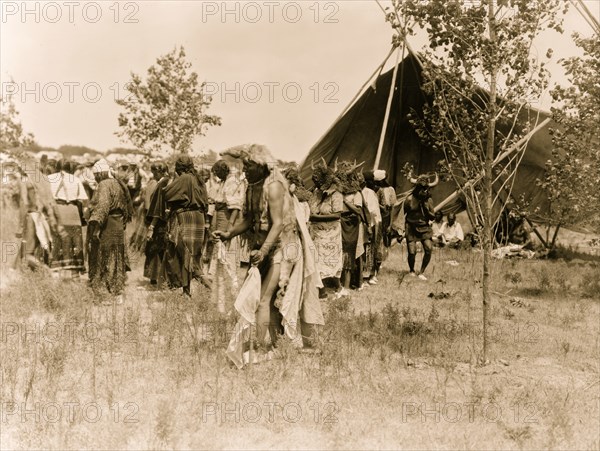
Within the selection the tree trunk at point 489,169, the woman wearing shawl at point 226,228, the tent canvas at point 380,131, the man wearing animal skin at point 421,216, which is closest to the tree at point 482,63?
the tree trunk at point 489,169

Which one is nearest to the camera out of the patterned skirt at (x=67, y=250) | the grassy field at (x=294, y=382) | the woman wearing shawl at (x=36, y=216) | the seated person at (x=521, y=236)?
the grassy field at (x=294, y=382)

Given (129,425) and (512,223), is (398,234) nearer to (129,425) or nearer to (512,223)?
(512,223)

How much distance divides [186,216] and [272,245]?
357cm

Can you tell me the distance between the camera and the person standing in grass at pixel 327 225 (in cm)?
1009

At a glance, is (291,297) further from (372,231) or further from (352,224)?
(372,231)

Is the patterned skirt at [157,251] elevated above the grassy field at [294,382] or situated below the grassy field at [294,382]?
above

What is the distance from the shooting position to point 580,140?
8781mm

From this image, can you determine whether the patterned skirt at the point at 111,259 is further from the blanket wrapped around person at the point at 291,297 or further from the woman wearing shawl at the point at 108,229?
the blanket wrapped around person at the point at 291,297

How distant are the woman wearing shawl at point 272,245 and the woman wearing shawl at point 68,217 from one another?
4.55m

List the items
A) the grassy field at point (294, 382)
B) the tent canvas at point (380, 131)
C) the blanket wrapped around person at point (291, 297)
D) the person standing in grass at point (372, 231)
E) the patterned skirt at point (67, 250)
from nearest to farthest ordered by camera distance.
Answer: the grassy field at point (294, 382)
the blanket wrapped around person at point (291, 297)
the patterned skirt at point (67, 250)
the person standing in grass at point (372, 231)
the tent canvas at point (380, 131)

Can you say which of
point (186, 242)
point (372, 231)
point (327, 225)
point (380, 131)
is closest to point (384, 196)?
point (372, 231)

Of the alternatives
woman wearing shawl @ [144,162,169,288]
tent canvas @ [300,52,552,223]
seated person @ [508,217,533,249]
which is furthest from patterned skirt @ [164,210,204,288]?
seated person @ [508,217,533,249]

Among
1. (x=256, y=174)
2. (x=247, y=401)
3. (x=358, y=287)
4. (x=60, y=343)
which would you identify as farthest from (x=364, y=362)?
(x=358, y=287)

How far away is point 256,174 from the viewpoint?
6.12 m
